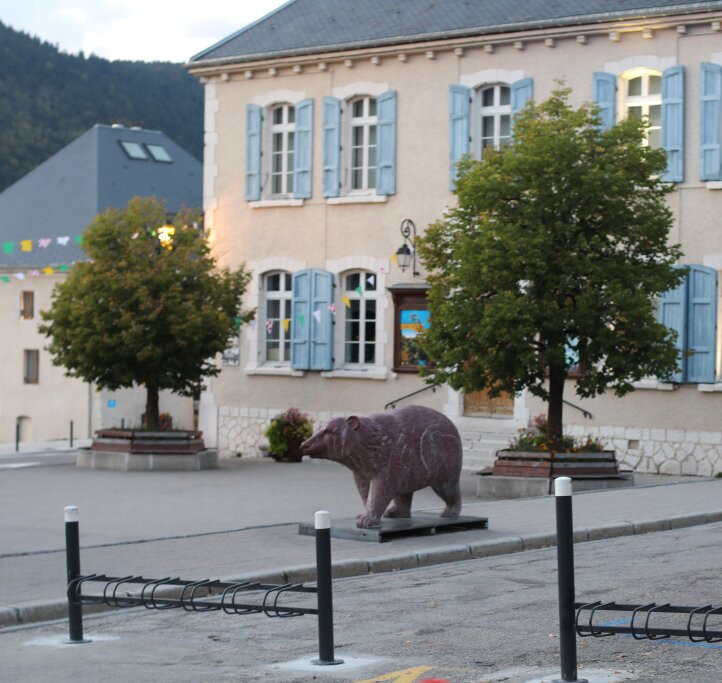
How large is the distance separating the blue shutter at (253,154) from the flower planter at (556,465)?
1046cm

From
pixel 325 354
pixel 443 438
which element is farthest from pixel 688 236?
pixel 443 438

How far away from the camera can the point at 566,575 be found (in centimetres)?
738

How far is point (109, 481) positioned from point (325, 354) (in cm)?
651

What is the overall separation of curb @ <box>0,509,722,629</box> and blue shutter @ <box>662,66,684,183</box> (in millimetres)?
8853

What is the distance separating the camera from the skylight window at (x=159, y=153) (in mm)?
54250

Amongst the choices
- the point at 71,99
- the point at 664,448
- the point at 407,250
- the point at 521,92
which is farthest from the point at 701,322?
the point at 71,99

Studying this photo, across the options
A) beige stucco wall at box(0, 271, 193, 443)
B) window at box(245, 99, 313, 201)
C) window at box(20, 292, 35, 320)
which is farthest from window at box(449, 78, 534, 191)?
window at box(20, 292, 35, 320)

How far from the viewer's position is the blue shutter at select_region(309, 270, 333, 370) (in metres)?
28.2

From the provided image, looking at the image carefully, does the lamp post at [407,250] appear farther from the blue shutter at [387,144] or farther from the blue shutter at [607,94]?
the blue shutter at [607,94]

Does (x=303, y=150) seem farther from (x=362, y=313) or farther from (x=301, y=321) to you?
(x=362, y=313)

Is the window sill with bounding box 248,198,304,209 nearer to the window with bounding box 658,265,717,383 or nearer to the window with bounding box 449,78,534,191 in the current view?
the window with bounding box 449,78,534,191

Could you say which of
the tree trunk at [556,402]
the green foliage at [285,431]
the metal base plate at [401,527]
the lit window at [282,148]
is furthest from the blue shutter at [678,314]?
the metal base plate at [401,527]

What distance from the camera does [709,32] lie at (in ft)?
78.9

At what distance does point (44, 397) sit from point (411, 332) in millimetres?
25431
